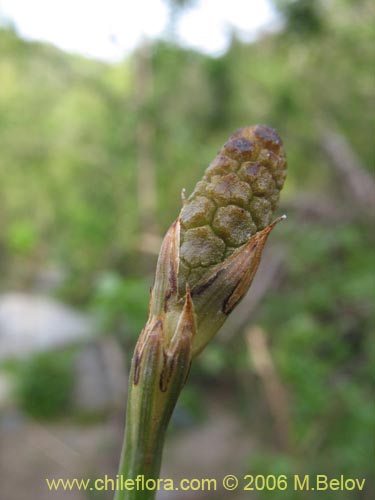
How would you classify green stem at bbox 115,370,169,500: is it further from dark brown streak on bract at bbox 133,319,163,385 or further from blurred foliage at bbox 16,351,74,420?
blurred foliage at bbox 16,351,74,420

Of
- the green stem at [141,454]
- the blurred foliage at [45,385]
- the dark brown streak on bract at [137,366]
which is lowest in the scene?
the green stem at [141,454]

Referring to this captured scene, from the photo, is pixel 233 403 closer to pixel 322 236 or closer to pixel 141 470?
pixel 322 236

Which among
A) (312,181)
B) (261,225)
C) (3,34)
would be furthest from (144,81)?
(261,225)

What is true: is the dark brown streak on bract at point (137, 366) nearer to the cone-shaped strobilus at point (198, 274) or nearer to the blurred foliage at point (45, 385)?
the cone-shaped strobilus at point (198, 274)

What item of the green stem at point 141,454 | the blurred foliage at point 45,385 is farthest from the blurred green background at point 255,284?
the green stem at point 141,454

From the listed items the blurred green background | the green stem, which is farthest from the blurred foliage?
the green stem

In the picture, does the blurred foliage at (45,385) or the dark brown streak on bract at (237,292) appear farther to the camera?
the blurred foliage at (45,385)

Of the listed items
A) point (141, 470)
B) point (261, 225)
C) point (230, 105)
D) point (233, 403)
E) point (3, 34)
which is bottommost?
point (141, 470)
